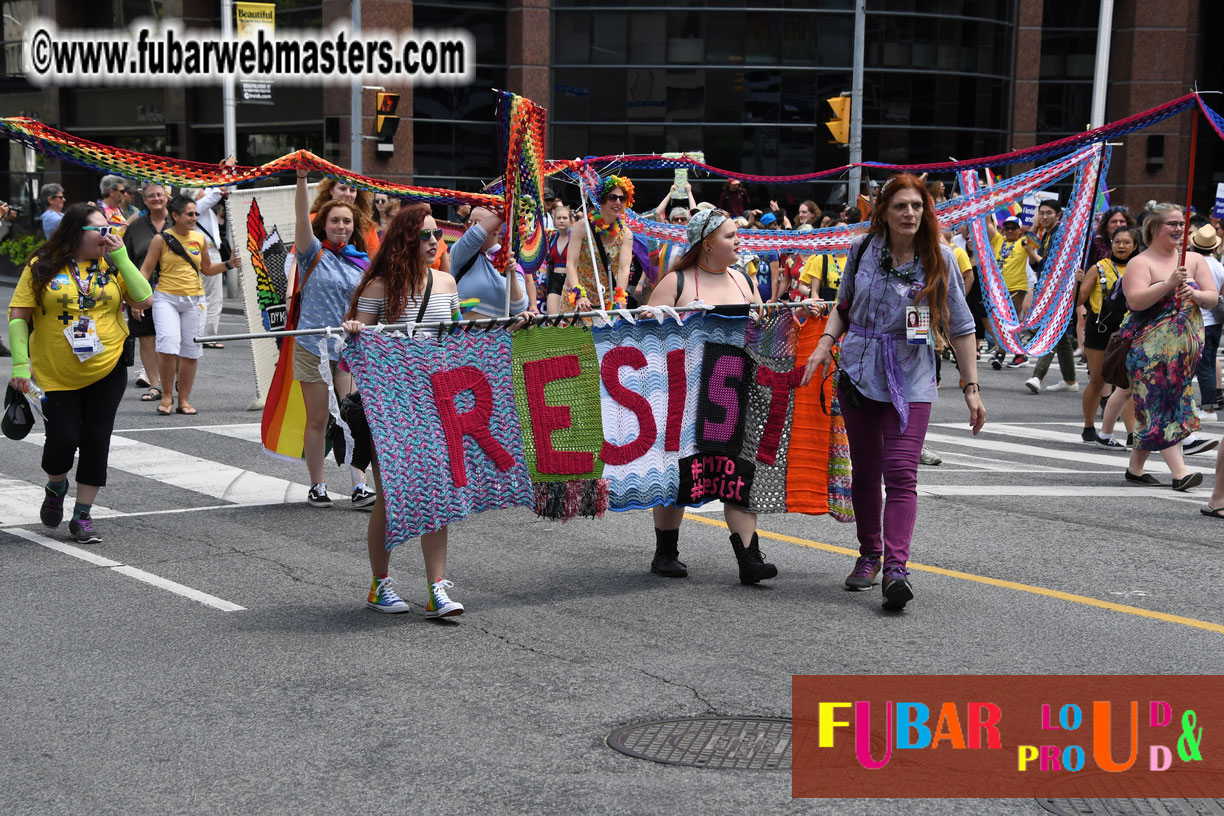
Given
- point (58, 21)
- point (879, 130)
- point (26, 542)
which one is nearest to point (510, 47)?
point (879, 130)

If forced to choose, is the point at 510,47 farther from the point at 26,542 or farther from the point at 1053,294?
the point at 26,542

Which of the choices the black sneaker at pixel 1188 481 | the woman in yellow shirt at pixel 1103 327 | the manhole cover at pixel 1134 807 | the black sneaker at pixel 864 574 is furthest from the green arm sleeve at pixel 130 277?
the woman in yellow shirt at pixel 1103 327

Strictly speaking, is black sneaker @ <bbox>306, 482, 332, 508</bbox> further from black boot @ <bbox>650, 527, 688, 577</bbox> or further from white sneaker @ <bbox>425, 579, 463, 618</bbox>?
white sneaker @ <bbox>425, 579, 463, 618</bbox>

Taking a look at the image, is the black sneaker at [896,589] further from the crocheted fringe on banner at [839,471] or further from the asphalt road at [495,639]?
the crocheted fringe on banner at [839,471]

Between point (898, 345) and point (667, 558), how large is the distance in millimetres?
1604

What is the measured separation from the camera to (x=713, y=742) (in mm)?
4910

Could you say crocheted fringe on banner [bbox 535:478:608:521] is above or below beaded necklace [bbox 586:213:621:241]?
below

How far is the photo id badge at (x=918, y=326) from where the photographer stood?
657cm

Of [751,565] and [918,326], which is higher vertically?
[918,326]

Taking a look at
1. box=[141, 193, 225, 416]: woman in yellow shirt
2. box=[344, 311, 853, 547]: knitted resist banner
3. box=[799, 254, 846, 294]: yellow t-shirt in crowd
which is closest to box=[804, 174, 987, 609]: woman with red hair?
box=[344, 311, 853, 547]: knitted resist banner

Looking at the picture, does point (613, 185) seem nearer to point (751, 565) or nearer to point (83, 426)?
point (83, 426)

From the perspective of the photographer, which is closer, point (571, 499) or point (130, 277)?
point (571, 499)

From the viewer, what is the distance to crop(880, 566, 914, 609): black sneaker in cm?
650

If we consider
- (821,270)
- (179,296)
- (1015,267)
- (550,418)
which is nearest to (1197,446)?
(821,270)
